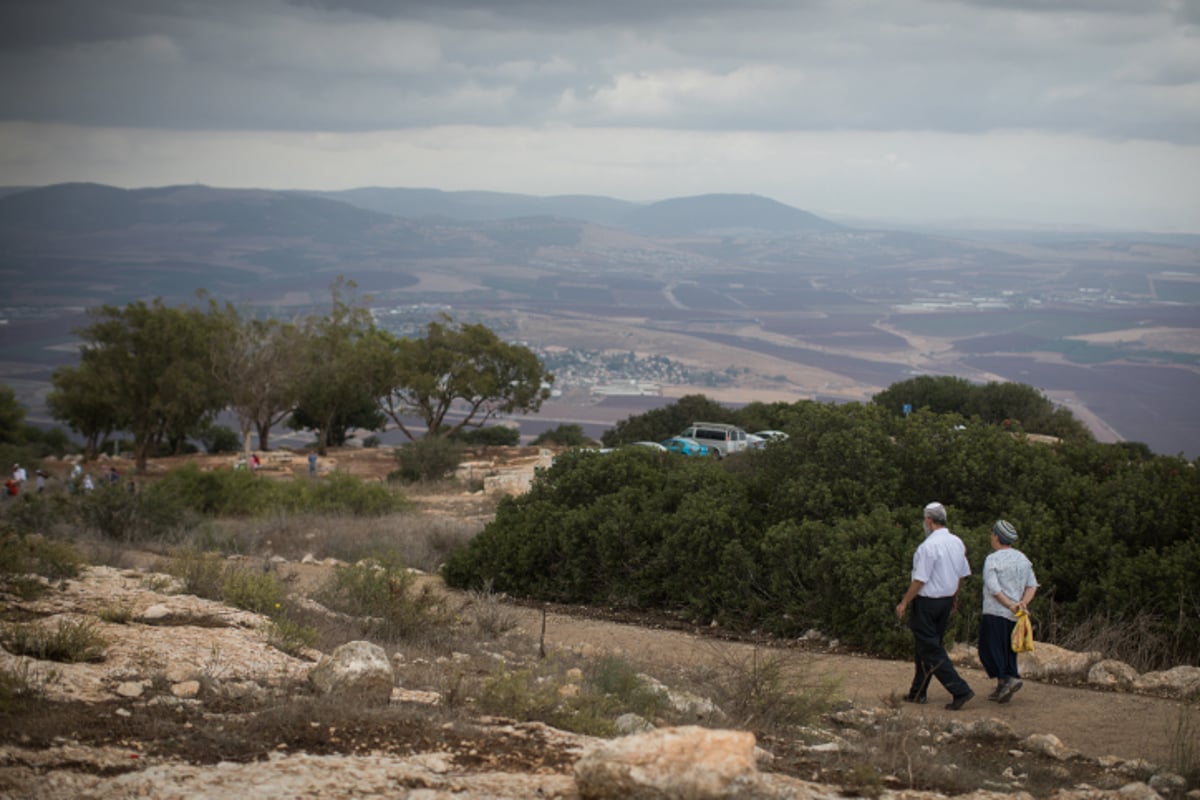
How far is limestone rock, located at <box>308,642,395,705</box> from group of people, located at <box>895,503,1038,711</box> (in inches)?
162

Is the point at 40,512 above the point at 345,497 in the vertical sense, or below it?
above

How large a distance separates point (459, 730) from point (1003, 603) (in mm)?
4699

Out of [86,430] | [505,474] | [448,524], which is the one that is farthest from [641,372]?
[448,524]

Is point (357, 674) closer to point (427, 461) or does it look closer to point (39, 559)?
point (39, 559)

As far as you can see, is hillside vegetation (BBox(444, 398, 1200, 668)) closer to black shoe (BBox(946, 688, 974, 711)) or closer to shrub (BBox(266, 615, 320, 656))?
black shoe (BBox(946, 688, 974, 711))

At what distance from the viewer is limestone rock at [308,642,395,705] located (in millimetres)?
6469

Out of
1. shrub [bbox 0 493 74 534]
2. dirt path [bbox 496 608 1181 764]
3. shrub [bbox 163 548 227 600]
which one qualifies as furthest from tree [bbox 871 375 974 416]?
shrub [bbox 163 548 227 600]

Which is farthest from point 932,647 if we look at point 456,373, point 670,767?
point 456,373

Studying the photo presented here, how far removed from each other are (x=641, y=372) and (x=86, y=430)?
116513 millimetres

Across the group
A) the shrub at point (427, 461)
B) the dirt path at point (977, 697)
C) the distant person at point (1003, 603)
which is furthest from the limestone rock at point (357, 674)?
the shrub at point (427, 461)

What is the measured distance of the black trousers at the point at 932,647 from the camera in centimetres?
815

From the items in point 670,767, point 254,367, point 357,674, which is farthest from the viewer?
point 254,367

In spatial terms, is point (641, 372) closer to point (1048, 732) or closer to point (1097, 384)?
point (1097, 384)

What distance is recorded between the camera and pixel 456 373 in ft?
168
